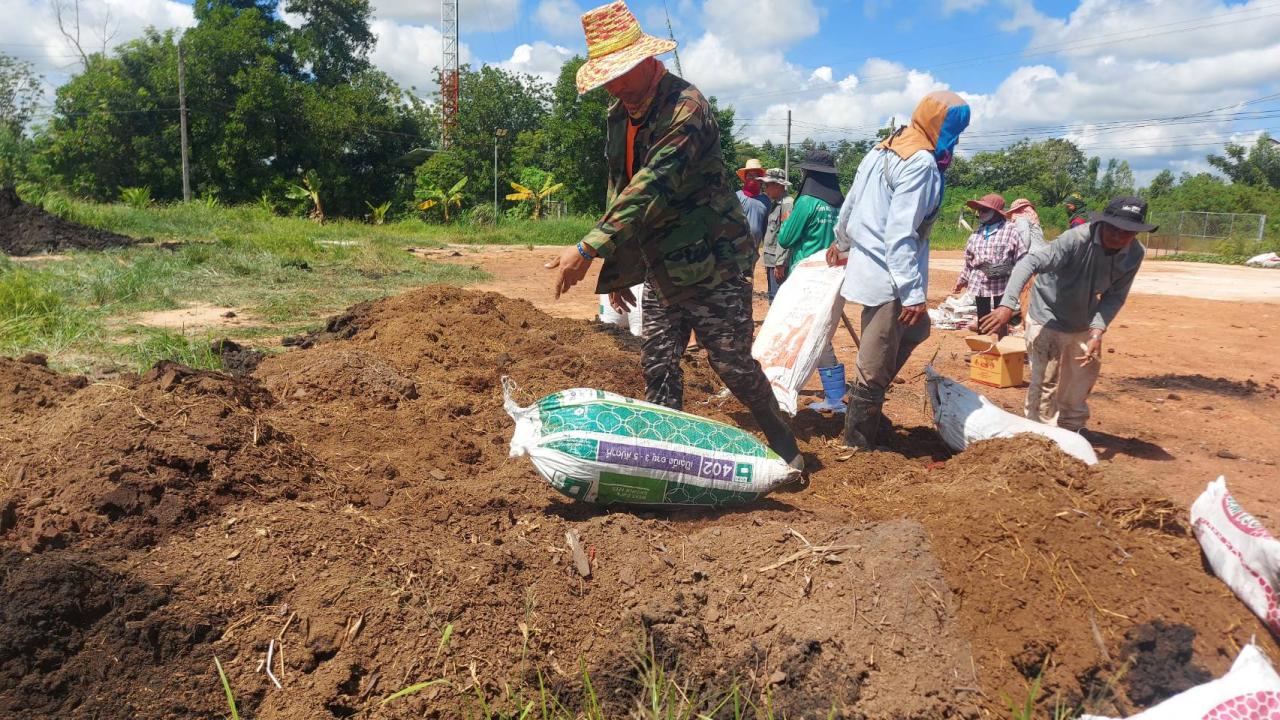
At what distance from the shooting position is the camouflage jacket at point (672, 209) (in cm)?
334

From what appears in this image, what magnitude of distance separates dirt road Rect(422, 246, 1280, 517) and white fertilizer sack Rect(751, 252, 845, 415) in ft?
2.68

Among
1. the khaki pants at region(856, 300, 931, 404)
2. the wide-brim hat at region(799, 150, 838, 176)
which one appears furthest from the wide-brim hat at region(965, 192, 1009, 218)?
the khaki pants at region(856, 300, 931, 404)

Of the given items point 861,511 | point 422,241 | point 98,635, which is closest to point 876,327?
point 861,511

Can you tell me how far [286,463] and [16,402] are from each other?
6.84 ft

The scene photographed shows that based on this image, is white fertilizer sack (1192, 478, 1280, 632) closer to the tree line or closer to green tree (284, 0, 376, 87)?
the tree line

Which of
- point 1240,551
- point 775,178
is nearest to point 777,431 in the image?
point 1240,551

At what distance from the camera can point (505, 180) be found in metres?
36.2

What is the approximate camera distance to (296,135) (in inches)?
1395

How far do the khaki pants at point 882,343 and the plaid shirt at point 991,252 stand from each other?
4183 millimetres

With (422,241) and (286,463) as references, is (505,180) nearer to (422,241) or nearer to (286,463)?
(422,241)

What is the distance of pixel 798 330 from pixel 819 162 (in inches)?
79.1

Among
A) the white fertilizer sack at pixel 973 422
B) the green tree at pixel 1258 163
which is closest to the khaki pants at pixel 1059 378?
the white fertilizer sack at pixel 973 422

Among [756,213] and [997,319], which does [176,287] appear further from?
[997,319]

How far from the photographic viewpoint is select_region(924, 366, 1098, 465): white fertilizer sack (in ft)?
12.4
